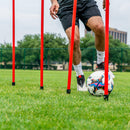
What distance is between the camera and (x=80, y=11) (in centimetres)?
347

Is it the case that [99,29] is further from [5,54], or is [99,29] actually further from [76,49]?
[5,54]

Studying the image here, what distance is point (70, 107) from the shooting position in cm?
225

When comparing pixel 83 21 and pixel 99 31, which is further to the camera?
pixel 83 21

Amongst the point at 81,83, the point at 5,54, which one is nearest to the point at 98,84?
the point at 81,83

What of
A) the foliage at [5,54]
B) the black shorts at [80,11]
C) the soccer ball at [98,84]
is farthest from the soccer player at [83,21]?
the foliage at [5,54]

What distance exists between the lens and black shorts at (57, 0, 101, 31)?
3.42 meters

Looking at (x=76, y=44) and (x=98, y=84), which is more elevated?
(x=76, y=44)

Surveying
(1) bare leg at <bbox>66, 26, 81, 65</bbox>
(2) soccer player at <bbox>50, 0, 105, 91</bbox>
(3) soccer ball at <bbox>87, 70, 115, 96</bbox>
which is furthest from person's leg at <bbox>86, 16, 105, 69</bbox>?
(3) soccer ball at <bbox>87, 70, 115, 96</bbox>

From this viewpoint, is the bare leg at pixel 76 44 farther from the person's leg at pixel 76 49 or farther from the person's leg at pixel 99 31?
the person's leg at pixel 99 31

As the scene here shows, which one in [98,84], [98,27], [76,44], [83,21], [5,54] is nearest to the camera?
[98,84]

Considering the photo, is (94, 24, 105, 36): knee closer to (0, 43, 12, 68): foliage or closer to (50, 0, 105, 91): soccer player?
(50, 0, 105, 91): soccer player

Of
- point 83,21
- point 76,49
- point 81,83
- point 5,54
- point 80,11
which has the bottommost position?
point 81,83

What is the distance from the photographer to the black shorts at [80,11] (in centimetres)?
342

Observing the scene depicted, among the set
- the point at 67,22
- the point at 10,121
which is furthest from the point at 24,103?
the point at 67,22
